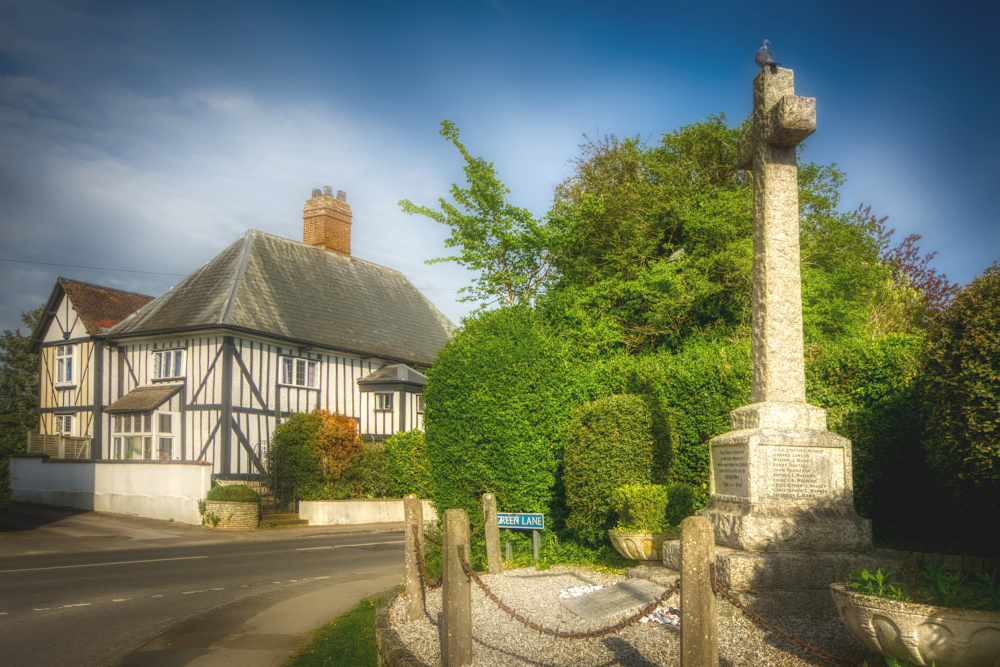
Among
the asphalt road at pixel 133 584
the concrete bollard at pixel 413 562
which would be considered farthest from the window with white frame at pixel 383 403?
the concrete bollard at pixel 413 562

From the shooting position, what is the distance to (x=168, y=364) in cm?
2286

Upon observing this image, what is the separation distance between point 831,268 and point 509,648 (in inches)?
610

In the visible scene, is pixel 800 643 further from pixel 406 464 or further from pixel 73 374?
pixel 73 374

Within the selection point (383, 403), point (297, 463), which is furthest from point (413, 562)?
point (383, 403)

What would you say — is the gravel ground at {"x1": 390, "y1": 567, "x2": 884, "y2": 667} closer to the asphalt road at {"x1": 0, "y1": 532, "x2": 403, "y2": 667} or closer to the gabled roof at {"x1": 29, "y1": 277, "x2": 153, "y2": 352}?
the asphalt road at {"x1": 0, "y1": 532, "x2": 403, "y2": 667}

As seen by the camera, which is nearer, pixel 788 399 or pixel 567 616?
pixel 567 616

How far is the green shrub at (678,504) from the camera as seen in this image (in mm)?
7977

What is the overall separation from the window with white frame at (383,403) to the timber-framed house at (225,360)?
0.14 feet

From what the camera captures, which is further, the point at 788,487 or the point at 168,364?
the point at 168,364

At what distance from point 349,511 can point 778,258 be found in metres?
17.5

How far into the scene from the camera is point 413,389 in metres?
26.6

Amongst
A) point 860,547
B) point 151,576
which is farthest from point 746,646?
point 151,576

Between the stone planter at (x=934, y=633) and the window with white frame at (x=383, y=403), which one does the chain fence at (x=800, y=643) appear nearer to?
the stone planter at (x=934, y=633)

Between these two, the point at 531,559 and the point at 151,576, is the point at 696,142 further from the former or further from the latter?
the point at 151,576
